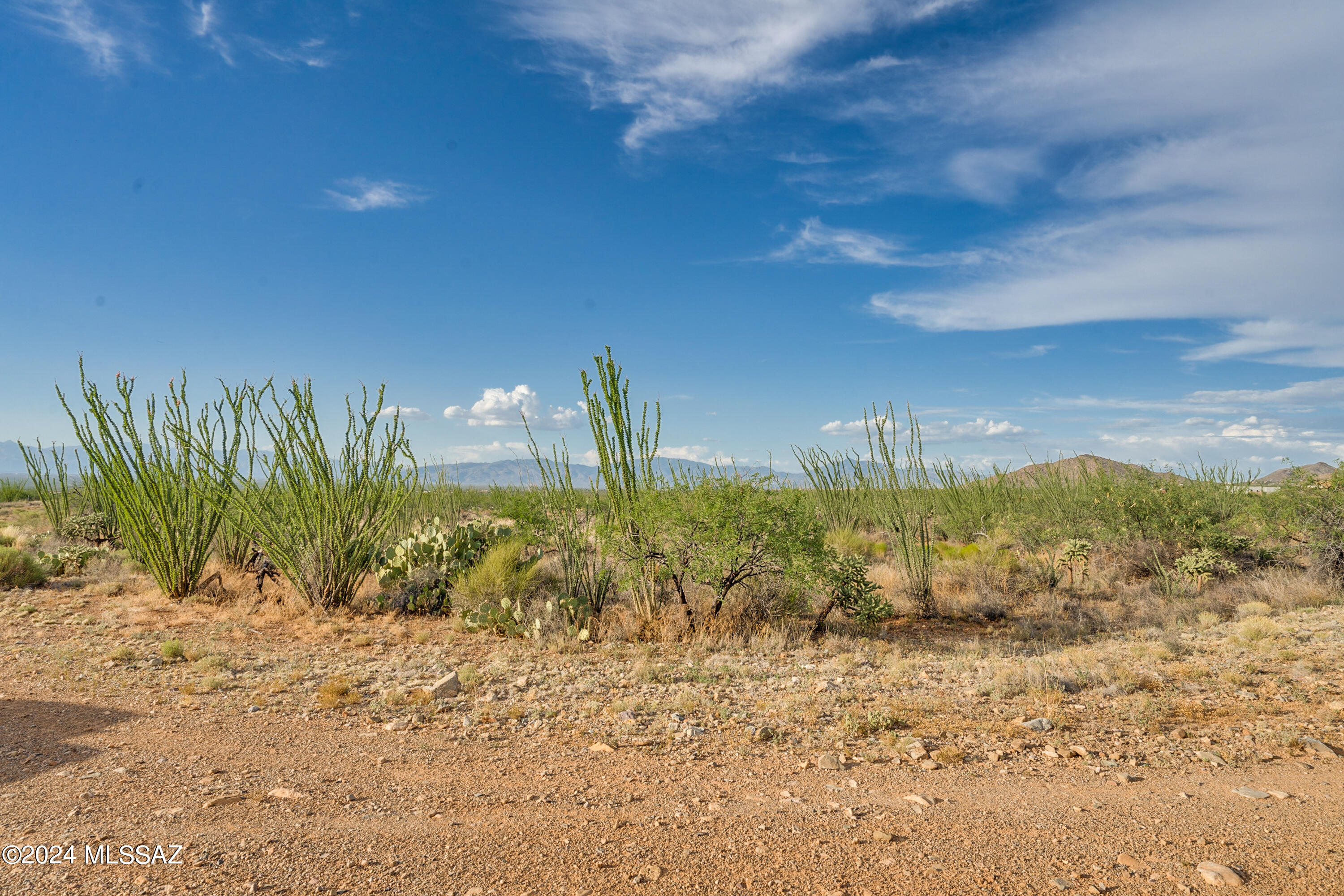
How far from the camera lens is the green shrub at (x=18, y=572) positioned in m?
10.9

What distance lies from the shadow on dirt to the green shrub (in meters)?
6.65

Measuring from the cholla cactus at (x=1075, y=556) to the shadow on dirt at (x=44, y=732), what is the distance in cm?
1210

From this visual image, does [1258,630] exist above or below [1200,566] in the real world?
below

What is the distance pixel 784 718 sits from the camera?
566 cm

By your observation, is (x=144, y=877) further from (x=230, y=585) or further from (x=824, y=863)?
(x=230, y=585)

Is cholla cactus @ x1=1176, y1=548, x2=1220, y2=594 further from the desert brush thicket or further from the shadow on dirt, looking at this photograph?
the shadow on dirt

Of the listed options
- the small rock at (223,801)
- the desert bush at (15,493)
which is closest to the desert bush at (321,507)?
the small rock at (223,801)

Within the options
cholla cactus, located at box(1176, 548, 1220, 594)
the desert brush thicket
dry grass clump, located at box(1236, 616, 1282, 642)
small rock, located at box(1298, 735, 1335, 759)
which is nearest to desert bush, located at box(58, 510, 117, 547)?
the desert brush thicket

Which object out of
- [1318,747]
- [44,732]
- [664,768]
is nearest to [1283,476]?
[1318,747]

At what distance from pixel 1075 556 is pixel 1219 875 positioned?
29.9ft

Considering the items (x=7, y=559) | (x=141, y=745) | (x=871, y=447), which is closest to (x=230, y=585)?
(x=7, y=559)

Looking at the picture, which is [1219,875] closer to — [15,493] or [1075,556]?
[1075,556]

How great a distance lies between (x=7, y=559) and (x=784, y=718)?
12.1 metres

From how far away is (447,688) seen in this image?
6.40 m
